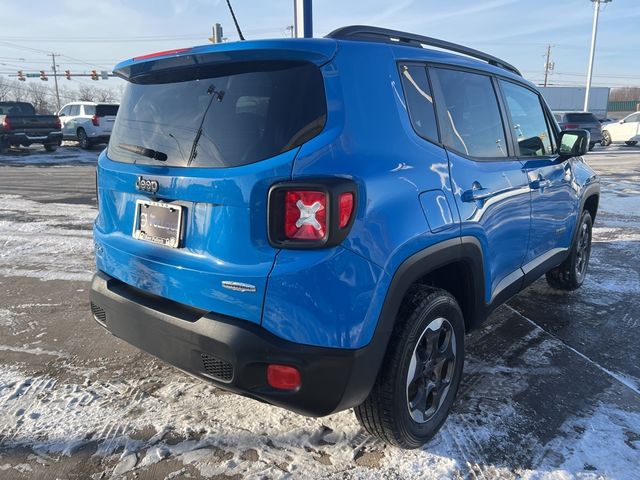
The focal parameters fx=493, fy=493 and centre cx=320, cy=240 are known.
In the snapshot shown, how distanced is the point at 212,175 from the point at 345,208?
58 cm

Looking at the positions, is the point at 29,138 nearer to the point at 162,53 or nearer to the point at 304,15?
the point at 304,15

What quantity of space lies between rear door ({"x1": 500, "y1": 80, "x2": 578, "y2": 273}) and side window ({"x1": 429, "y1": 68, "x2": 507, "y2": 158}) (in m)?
0.28

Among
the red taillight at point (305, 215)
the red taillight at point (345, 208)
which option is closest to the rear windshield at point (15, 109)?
the red taillight at point (305, 215)

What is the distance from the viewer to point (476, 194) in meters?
2.66

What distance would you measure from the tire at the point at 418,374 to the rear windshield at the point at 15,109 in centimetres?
2122

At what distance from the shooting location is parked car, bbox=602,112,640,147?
24703 millimetres

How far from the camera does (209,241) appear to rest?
6.79 ft

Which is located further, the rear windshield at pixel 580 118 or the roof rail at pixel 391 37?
the rear windshield at pixel 580 118

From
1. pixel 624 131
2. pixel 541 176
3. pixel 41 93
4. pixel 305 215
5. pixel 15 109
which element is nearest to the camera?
pixel 305 215

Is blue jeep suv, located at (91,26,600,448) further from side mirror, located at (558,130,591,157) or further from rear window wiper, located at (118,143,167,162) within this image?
side mirror, located at (558,130,591,157)

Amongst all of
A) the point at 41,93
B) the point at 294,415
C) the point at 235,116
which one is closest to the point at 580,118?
the point at 294,415

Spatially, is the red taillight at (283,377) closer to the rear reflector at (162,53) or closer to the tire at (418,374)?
the tire at (418,374)

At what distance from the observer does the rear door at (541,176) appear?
11.3 ft

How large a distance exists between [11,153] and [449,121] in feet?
69.5
